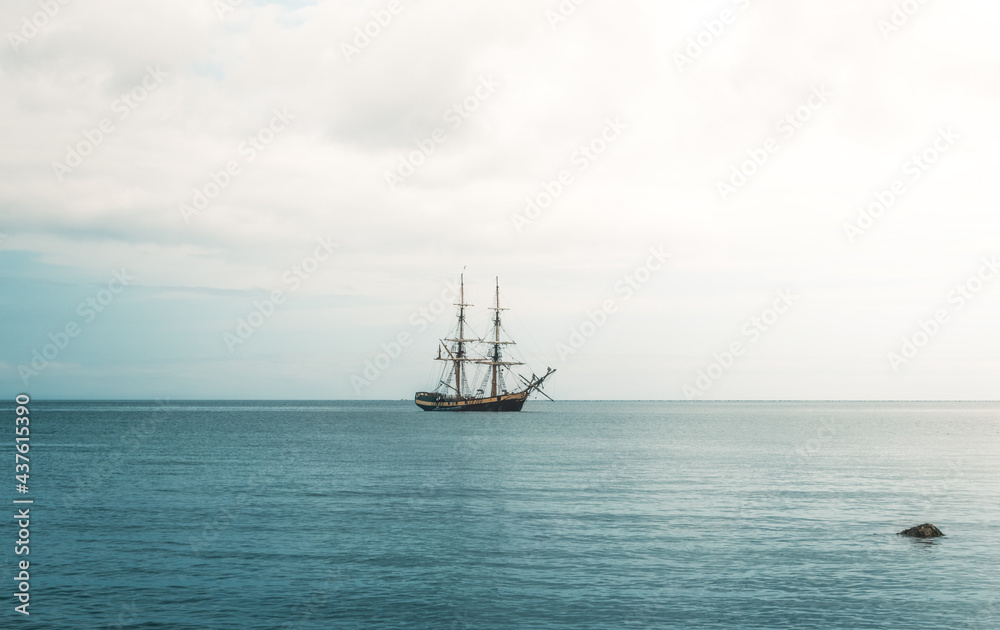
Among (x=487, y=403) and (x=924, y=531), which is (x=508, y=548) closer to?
(x=924, y=531)

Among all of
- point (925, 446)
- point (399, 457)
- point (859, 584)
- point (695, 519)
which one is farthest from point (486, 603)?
point (925, 446)

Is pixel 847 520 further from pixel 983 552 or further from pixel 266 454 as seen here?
pixel 266 454

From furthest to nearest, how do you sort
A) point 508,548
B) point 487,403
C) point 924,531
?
1. point 487,403
2. point 924,531
3. point 508,548

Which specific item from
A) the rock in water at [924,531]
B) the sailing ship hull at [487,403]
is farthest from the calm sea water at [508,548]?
the sailing ship hull at [487,403]

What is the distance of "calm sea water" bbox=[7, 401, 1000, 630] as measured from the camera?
2236 cm

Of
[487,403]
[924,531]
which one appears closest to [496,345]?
[487,403]

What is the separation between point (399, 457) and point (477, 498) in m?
28.6

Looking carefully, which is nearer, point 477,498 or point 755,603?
point 755,603

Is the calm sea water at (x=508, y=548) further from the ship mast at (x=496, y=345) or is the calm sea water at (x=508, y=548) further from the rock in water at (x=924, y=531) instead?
the ship mast at (x=496, y=345)

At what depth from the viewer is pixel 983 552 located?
2938 cm

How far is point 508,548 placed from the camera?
→ 30.1 meters

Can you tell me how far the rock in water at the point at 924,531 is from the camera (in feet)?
104

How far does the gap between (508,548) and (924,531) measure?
1692 centimetres

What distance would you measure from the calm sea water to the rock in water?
0.80 metres
